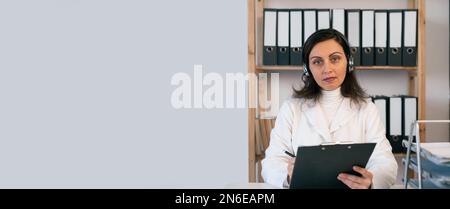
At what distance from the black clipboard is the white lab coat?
37 centimetres

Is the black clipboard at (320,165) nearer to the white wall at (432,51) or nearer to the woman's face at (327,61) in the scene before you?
the woman's face at (327,61)

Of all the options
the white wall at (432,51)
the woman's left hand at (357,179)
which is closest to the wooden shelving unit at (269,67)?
the white wall at (432,51)

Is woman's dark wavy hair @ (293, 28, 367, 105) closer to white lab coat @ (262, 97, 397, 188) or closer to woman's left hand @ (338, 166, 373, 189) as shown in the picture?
white lab coat @ (262, 97, 397, 188)

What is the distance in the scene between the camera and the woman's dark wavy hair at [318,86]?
1064mm

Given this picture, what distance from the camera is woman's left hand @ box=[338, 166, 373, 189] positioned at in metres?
0.61

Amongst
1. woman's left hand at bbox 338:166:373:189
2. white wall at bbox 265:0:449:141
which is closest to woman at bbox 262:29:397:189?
woman's left hand at bbox 338:166:373:189

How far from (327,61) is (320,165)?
0.52 metres

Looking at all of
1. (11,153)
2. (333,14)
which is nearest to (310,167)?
(11,153)

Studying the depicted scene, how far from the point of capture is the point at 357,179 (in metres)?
0.63

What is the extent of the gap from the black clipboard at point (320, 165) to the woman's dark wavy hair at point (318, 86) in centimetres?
50

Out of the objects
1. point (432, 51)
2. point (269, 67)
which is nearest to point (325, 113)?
point (269, 67)

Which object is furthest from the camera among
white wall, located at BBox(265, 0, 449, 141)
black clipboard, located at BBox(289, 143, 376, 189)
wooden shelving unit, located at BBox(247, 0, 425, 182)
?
white wall, located at BBox(265, 0, 449, 141)

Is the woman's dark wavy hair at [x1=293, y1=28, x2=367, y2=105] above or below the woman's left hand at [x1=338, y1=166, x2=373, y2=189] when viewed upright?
above

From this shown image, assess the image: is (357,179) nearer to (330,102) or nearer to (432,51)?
(330,102)
